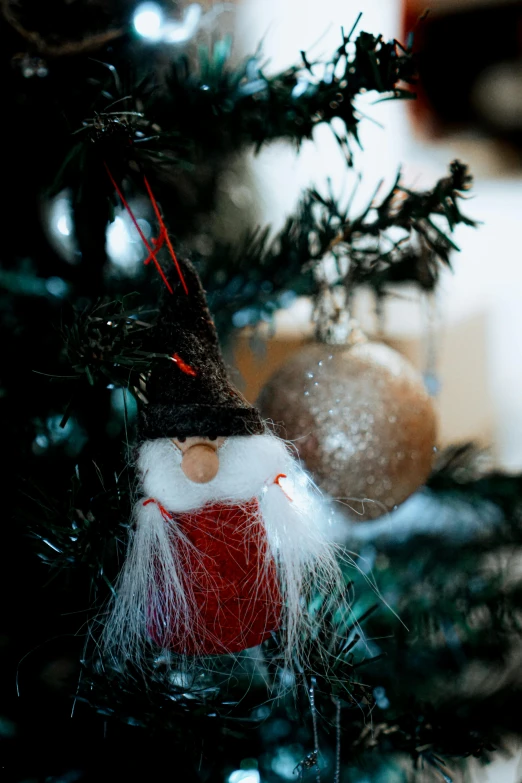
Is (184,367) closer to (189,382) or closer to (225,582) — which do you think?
(189,382)

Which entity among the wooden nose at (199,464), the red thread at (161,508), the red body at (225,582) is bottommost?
the red body at (225,582)

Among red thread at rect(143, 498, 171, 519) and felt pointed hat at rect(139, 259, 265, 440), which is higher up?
felt pointed hat at rect(139, 259, 265, 440)

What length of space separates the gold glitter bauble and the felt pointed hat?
0.20 feet

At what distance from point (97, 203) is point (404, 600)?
1.24ft

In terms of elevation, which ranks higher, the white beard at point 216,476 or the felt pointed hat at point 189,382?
the felt pointed hat at point 189,382

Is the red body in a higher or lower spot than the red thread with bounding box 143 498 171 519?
lower

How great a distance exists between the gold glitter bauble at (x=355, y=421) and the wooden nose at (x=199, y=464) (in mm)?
69

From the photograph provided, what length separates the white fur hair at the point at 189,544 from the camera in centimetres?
31

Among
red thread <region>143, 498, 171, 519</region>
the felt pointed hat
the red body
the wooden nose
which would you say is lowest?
the red body

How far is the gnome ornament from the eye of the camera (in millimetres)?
307

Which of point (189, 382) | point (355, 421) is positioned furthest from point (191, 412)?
point (355, 421)

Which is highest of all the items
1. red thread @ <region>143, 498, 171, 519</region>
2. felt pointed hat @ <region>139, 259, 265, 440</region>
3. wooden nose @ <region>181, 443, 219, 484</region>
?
felt pointed hat @ <region>139, 259, 265, 440</region>

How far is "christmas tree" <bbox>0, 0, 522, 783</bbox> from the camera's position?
1.04 feet

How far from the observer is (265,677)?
35cm
